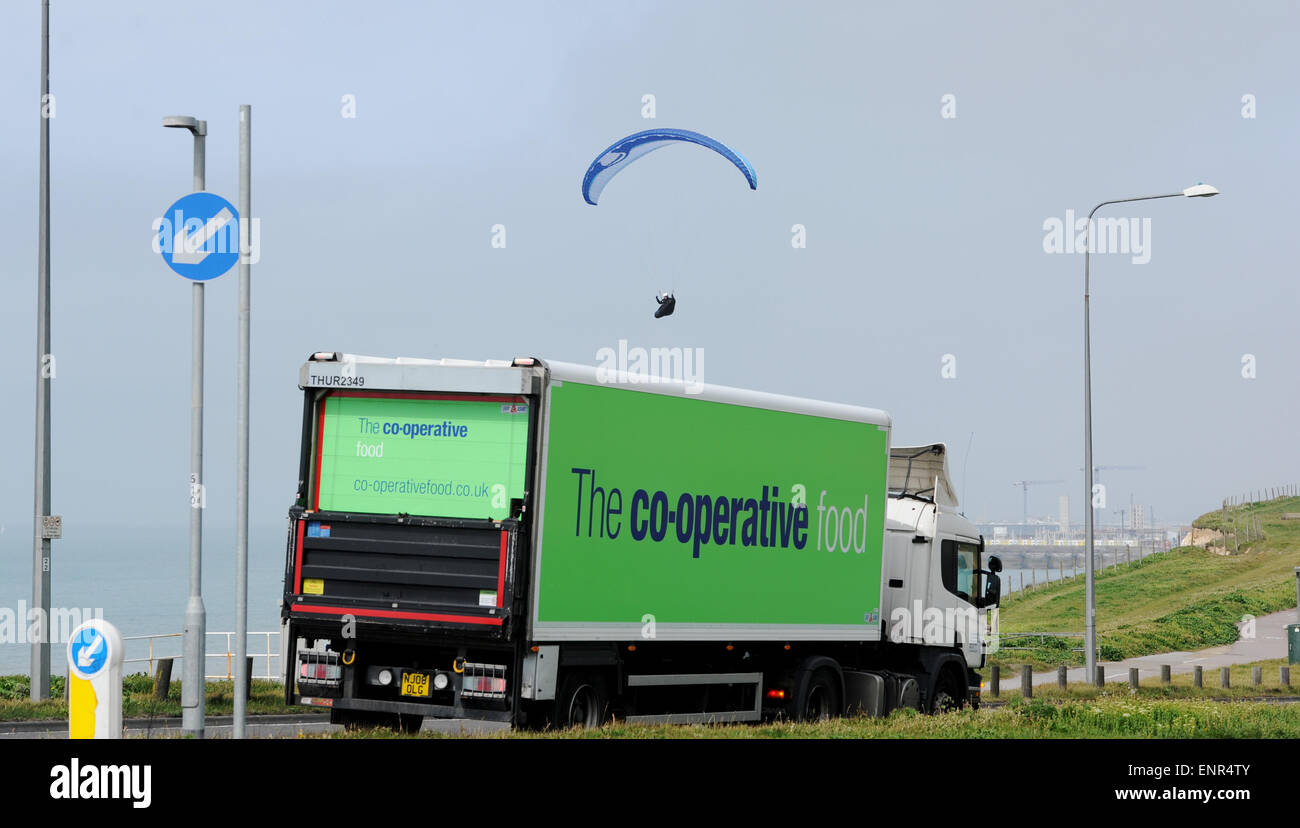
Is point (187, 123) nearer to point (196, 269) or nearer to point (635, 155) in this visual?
point (196, 269)

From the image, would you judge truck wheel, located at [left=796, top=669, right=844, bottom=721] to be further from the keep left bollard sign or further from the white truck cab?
the keep left bollard sign

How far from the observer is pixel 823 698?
60.0 feet

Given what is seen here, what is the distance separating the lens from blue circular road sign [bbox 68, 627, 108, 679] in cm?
930

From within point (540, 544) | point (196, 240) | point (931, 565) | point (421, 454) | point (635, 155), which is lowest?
point (931, 565)

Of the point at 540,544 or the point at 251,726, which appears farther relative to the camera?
the point at 251,726

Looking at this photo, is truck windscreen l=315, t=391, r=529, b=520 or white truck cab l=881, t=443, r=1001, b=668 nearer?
truck windscreen l=315, t=391, r=529, b=520

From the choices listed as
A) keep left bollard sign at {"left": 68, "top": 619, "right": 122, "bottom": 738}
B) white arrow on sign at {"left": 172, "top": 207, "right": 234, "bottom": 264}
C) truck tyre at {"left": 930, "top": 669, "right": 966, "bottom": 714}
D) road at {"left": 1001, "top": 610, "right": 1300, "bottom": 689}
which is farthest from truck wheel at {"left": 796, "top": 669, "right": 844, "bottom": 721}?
road at {"left": 1001, "top": 610, "right": 1300, "bottom": 689}

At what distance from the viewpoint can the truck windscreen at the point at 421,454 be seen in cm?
1403

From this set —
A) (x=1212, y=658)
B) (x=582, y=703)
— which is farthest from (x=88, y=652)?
(x=1212, y=658)

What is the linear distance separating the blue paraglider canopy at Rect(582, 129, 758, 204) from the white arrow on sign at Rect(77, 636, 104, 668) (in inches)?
673

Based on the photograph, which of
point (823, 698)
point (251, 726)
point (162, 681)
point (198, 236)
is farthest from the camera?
point (162, 681)

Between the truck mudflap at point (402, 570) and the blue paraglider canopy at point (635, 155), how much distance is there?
40.5ft

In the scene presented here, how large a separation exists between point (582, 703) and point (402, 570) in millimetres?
2262
